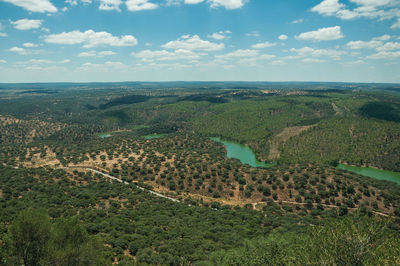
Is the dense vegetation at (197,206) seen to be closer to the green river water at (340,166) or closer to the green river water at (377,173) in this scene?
the green river water at (377,173)

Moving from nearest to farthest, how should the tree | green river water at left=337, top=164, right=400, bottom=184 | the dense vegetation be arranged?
the tree
the dense vegetation
green river water at left=337, top=164, right=400, bottom=184

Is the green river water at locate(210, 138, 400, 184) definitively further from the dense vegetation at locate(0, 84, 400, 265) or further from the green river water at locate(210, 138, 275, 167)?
the dense vegetation at locate(0, 84, 400, 265)

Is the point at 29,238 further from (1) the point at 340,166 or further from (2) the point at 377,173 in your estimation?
(1) the point at 340,166

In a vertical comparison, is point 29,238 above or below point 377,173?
above

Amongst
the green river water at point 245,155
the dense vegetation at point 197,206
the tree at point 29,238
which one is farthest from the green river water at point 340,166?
the tree at point 29,238

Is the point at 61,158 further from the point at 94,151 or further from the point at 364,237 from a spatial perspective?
the point at 364,237

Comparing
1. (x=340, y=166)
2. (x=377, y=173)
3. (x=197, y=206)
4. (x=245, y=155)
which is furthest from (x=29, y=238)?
(x=340, y=166)

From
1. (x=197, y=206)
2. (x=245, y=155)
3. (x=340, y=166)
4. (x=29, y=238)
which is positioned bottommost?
(x=340, y=166)

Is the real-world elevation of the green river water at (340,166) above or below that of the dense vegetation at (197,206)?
below

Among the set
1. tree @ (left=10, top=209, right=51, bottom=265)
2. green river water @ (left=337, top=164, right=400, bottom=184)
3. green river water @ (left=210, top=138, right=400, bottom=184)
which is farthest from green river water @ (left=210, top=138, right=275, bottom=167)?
tree @ (left=10, top=209, right=51, bottom=265)

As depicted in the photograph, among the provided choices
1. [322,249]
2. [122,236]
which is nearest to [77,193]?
[122,236]

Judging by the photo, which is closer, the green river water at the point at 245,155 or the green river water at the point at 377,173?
the green river water at the point at 377,173
